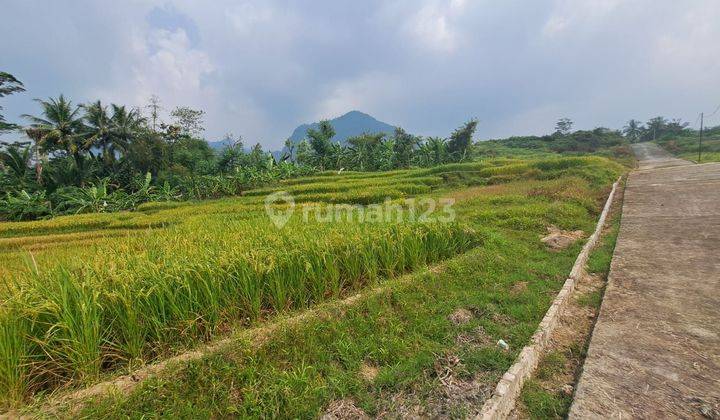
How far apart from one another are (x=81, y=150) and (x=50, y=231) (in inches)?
565

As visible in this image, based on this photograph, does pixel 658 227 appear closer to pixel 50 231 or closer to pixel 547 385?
pixel 547 385

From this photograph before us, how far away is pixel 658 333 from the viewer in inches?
143

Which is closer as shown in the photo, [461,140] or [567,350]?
[567,350]

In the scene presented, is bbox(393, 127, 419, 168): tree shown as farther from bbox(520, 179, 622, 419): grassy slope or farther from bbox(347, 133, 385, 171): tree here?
bbox(520, 179, 622, 419): grassy slope

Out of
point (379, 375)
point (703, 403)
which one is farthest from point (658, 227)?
point (379, 375)

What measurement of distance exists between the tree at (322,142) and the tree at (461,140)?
1113 cm

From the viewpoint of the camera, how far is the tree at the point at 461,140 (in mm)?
31750

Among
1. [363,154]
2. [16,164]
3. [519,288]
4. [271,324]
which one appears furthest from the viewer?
[363,154]

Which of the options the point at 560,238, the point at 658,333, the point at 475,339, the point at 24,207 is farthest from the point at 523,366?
the point at 24,207

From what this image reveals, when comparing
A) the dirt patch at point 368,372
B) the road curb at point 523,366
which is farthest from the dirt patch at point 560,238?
the dirt patch at point 368,372

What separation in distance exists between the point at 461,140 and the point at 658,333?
30.6 meters

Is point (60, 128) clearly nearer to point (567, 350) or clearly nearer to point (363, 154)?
point (363, 154)

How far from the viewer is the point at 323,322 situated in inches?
143

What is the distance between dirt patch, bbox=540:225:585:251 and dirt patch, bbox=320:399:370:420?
18.1 feet
